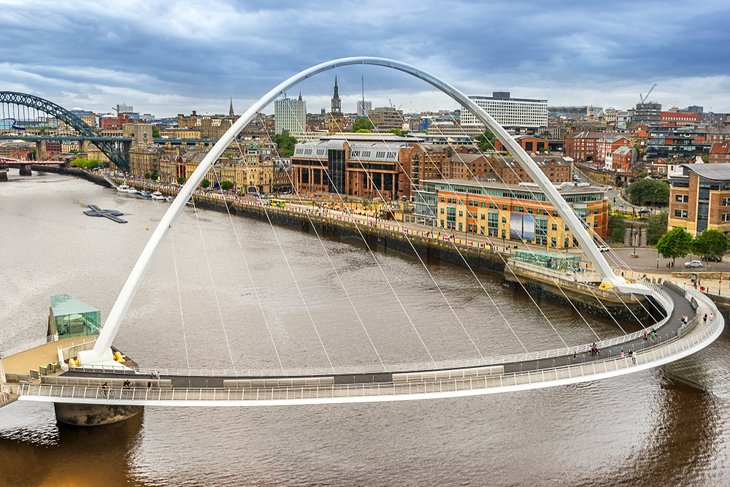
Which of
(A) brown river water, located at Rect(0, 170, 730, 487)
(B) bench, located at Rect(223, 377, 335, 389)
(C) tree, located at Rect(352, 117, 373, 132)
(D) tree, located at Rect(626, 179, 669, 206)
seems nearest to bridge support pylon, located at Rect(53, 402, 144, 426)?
(A) brown river water, located at Rect(0, 170, 730, 487)

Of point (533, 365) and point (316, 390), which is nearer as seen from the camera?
point (316, 390)

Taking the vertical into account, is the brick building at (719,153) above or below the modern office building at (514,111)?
below

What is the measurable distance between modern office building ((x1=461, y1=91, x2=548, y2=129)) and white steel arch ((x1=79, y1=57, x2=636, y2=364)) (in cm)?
12135

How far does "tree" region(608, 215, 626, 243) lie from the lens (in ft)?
127

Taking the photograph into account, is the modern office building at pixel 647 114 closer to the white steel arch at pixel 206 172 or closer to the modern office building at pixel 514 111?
the modern office building at pixel 514 111

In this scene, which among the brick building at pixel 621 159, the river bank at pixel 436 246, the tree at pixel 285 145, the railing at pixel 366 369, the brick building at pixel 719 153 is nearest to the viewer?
the railing at pixel 366 369

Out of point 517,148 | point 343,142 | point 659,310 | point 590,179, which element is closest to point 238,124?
point 517,148

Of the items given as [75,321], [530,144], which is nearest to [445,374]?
[75,321]

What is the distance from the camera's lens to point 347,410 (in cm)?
1778

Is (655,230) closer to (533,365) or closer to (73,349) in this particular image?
(533,365)

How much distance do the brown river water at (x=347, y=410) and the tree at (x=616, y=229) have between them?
8.60 meters

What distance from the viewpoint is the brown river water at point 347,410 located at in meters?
15.0

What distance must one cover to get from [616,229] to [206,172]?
1080 inches

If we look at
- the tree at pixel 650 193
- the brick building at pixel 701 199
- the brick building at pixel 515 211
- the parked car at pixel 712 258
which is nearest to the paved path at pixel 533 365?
the parked car at pixel 712 258
